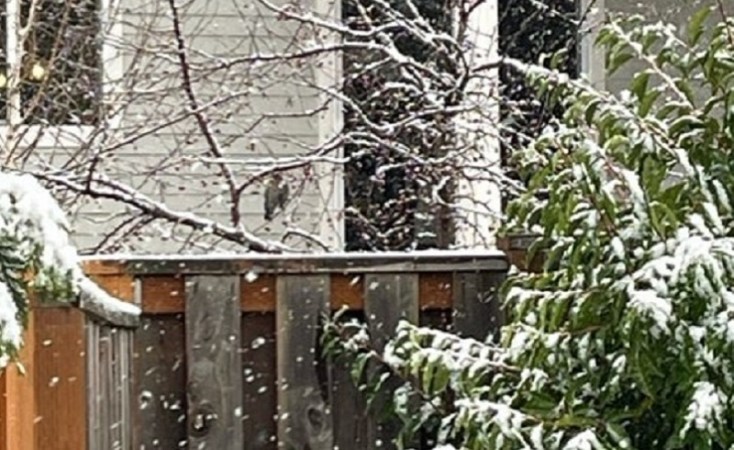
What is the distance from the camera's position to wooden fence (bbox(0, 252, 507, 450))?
10.8 ft

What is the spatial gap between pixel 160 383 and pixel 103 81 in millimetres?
4118

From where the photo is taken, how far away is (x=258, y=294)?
3.36 meters

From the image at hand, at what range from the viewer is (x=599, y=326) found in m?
2.73

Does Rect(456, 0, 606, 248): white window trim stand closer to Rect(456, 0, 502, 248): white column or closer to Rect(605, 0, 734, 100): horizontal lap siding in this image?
Rect(456, 0, 502, 248): white column

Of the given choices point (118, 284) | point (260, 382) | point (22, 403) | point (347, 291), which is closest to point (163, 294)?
point (118, 284)

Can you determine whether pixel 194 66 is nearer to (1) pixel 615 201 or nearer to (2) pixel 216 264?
(2) pixel 216 264

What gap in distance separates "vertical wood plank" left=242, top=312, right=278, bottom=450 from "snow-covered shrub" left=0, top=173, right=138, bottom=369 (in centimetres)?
102

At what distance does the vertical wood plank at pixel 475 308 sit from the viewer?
344cm

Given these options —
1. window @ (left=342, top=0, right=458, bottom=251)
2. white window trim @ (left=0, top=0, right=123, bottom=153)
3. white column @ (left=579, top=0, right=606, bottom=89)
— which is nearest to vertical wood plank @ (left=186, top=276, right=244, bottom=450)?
window @ (left=342, top=0, right=458, bottom=251)

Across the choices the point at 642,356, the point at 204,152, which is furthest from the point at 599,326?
the point at 204,152

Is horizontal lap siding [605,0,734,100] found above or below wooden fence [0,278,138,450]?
above

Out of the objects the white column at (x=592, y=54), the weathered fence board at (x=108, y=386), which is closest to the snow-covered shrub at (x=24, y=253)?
the weathered fence board at (x=108, y=386)

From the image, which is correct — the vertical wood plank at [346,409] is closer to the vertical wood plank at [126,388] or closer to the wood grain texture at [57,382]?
the vertical wood plank at [126,388]

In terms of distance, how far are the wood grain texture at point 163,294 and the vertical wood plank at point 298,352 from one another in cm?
27
